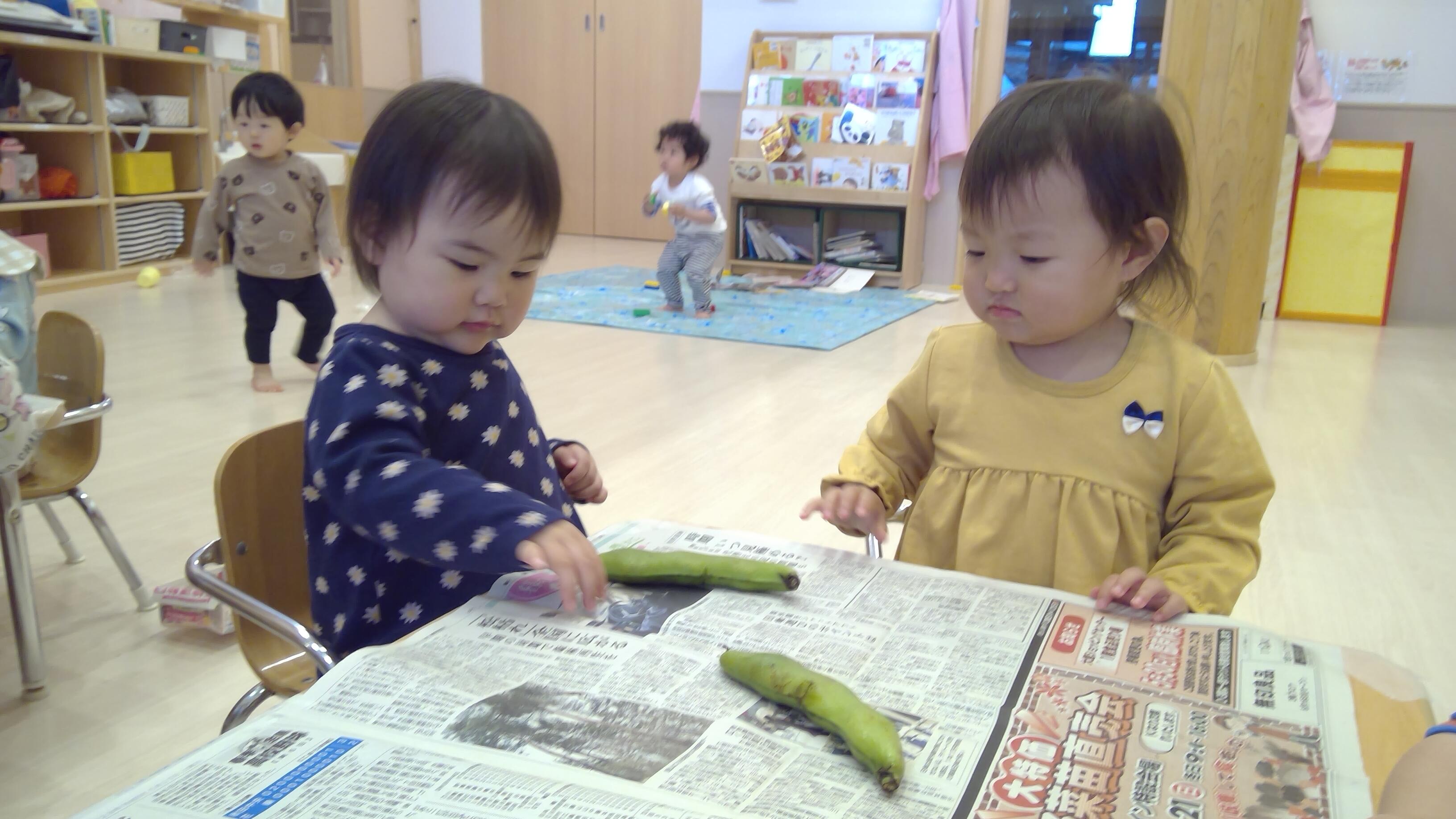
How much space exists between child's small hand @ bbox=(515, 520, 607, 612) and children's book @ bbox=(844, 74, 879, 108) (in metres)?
5.19

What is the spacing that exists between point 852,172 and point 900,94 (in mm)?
479

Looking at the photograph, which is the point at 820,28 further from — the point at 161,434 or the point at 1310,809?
the point at 1310,809

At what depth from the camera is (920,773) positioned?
0.54 meters

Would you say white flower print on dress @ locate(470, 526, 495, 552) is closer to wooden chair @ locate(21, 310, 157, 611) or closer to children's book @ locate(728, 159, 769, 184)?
wooden chair @ locate(21, 310, 157, 611)

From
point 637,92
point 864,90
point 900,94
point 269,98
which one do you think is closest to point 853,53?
point 864,90

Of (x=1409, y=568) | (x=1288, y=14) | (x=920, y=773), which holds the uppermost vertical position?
(x=1288, y=14)

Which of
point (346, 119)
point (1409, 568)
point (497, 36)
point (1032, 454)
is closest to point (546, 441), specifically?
point (1032, 454)

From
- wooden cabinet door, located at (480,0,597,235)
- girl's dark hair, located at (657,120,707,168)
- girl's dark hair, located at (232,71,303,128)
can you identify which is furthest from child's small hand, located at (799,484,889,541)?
wooden cabinet door, located at (480,0,597,235)

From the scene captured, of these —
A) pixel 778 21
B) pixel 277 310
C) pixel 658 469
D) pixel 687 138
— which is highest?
pixel 778 21

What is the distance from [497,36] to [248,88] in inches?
191

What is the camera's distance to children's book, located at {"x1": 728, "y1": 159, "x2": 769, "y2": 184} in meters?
5.63

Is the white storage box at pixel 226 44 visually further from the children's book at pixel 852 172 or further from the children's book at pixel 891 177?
the children's book at pixel 891 177

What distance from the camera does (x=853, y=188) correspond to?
5.47 metres

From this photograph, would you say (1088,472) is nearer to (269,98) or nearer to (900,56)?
(269,98)
